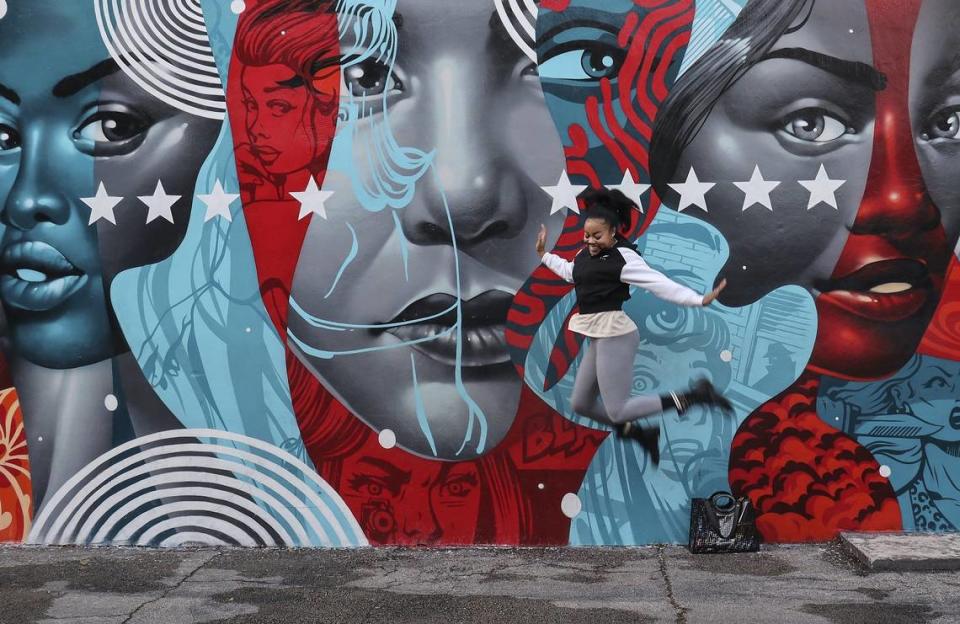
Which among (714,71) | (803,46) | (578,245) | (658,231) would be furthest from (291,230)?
(803,46)

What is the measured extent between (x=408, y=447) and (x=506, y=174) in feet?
5.69

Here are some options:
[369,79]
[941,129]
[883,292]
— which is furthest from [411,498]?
[941,129]

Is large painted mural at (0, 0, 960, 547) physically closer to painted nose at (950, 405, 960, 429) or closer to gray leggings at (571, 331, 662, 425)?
painted nose at (950, 405, 960, 429)

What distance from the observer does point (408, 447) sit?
244 inches

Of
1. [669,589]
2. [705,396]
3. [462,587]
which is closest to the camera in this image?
[669,589]

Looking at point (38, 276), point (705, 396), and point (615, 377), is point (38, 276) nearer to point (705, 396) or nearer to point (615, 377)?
point (615, 377)

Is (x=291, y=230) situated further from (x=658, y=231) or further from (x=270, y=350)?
(x=658, y=231)

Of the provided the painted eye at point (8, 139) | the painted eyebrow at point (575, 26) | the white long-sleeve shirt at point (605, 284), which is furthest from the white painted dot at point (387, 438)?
the painted eye at point (8, 139)

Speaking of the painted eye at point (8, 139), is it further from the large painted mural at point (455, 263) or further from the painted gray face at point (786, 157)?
the painted gray face at point (786, 157)

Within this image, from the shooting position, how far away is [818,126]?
19.5 ft

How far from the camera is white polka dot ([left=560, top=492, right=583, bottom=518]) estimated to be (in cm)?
611

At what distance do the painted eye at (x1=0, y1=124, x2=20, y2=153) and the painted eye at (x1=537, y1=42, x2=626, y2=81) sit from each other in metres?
3.26

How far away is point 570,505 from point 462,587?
978mm

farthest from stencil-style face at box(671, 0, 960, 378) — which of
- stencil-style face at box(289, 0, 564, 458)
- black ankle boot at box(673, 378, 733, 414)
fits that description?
stencil-style face at box(289, 0, 564, 458)
